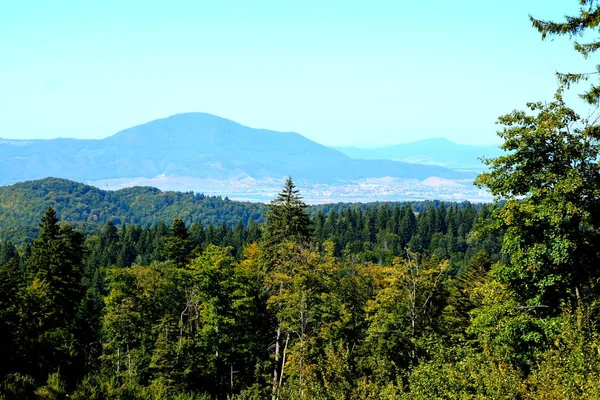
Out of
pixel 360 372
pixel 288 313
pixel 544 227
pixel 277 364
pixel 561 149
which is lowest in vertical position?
pixel 277 364

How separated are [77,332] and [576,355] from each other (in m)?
30.5

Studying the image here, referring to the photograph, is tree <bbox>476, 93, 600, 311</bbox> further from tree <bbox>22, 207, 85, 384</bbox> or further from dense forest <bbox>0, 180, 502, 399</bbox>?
tree <bbox>22, 207, 85, 384</bbox>

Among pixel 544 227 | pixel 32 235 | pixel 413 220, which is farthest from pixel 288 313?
pixel 32 235

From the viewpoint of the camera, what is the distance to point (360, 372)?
23.8 meters

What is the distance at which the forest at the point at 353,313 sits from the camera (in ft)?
50.6

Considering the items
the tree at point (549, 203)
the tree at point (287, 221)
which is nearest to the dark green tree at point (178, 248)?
the tree at point (287, 221)

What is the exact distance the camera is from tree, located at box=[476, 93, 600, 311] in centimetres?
1595

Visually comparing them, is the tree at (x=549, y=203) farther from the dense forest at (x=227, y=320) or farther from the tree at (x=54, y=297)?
the tree at (x=54, y=297)

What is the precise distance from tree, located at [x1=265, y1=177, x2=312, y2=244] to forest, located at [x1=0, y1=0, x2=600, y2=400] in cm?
14

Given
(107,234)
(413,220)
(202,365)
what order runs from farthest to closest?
(413,220), (107,234), (202,365)

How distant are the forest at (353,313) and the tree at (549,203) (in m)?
0.04

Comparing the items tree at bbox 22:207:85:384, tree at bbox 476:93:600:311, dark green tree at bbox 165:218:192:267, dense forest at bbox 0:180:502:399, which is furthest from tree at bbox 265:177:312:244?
tree at bbox 476:93:600:311

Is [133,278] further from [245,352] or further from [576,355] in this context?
[576,355]

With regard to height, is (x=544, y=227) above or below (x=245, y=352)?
above
